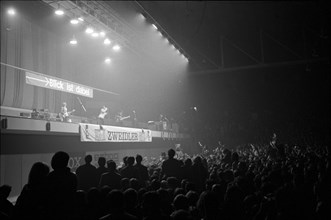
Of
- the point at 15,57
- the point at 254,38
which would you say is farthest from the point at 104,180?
the point at 254,38

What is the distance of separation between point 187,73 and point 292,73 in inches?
361

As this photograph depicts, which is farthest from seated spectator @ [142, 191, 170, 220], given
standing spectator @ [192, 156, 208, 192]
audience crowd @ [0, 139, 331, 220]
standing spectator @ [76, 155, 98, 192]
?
standing spectator @ [192, 156, 208, 192]

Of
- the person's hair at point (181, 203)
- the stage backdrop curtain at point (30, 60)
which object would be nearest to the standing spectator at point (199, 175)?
the person's hair at point (181, 203)

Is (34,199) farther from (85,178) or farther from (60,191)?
(85,178)

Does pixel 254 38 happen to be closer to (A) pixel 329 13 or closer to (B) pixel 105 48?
(A) pixel 329 13

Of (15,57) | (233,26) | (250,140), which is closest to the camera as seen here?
(15,57)

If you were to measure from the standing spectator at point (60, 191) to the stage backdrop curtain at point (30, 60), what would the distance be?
1306 centimetres

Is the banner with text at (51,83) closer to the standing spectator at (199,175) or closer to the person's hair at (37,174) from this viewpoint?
the standing spectator at (199,175)

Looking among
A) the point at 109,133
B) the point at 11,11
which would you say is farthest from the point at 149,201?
the point at 11,11

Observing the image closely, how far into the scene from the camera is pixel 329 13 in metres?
18.6

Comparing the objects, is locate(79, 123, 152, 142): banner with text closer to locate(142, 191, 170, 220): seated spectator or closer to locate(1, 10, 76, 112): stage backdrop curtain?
locate(1, 10, 76, 112): stage backdrop curtain

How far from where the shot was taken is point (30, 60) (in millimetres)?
17672

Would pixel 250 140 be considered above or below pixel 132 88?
below

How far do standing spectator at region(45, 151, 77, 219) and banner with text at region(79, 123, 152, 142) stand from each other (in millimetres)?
9170
